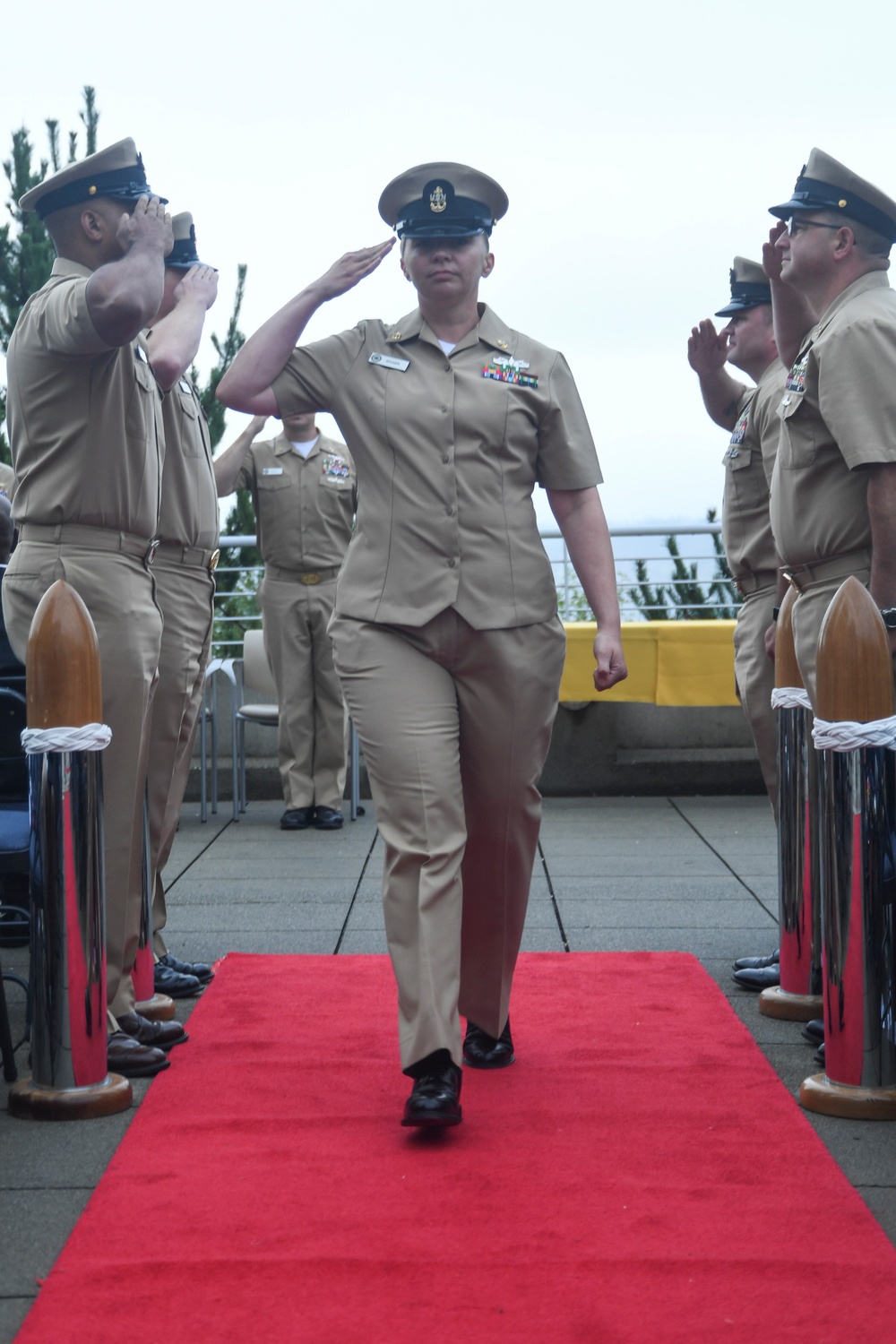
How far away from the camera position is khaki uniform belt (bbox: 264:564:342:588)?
784 centimetres

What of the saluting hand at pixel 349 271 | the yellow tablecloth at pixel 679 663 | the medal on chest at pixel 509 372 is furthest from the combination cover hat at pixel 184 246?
the yellow tablecloth at pixel 679 663

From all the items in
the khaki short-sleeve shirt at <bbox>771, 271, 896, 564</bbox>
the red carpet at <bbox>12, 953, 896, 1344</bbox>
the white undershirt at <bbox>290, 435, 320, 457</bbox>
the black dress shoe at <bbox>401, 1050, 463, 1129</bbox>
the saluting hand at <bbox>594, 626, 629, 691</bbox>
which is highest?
the white undershirt at <bbox>290, 435, 320, 457</bbox>

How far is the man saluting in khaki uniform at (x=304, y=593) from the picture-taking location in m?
7.77

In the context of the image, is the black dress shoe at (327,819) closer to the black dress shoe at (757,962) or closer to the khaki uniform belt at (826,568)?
the black dress shoe at (757,962)

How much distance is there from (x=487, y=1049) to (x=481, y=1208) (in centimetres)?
93

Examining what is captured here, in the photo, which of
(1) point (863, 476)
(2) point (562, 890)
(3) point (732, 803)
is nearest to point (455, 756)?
(1) point (863, 476)

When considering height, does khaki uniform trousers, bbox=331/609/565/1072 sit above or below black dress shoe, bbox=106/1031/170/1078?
above

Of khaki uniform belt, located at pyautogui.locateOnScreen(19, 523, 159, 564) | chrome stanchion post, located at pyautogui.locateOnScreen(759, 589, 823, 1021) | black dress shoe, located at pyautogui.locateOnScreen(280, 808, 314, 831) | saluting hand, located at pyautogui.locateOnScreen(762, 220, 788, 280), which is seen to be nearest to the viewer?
khaki uniform belt, located at pyautogui.locateOnScreen(19, 523, 159, 564)

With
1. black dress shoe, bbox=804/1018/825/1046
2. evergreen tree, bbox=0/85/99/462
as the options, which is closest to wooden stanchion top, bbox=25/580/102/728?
black dress shoe, bbox=804/1018/825/1046

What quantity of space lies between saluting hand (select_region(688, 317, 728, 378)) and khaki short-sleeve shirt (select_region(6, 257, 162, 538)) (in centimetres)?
205

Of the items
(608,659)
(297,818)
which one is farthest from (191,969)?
(297,818)

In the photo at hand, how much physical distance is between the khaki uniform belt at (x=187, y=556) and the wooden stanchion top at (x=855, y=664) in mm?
1979

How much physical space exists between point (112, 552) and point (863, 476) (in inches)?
69.2

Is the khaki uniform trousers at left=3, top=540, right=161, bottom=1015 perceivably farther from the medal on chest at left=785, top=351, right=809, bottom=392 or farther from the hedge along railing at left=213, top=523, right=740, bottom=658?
the hedge along railing at left=213, top=523, right=740, bottom=658
